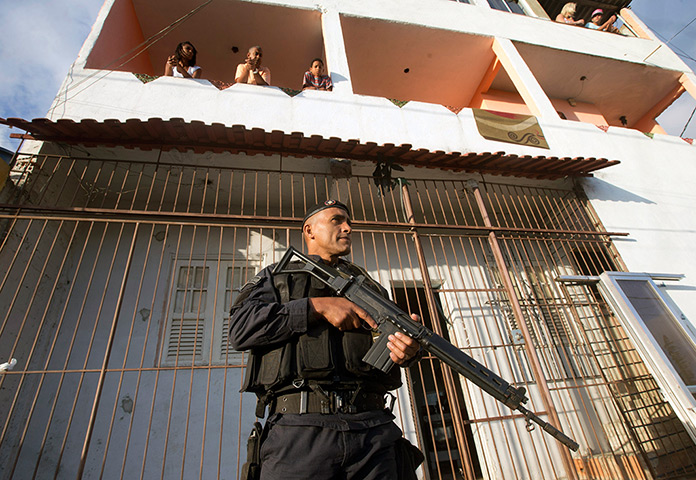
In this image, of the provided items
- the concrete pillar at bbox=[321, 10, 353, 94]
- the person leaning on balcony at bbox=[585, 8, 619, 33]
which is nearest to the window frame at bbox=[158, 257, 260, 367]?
the concrete pillar at bbox=[321, 10, 353, 94]

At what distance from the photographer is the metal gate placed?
332 cm

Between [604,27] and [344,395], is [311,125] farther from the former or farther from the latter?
A: [604,27]

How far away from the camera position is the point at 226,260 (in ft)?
15.3

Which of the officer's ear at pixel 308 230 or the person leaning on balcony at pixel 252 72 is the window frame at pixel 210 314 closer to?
the officer's ear at pixel 308 230

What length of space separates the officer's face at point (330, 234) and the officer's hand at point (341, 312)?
35 centimetres

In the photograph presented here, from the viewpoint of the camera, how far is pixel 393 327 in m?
1.61

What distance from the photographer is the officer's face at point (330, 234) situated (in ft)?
6.24

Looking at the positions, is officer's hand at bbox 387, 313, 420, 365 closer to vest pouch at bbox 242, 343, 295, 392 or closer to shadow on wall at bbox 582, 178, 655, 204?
vest pouch at bbox 242, 343, 295, 392

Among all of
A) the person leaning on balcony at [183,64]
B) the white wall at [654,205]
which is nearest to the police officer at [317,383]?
the person leaning on balcony at [183,64]

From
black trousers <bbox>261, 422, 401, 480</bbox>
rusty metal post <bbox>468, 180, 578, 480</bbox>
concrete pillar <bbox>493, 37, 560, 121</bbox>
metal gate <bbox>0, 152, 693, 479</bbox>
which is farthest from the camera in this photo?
concrete pillar <bbox>493, 37, 560, 121</bbox>

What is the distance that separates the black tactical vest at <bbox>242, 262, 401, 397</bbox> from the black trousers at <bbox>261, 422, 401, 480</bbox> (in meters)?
0.18

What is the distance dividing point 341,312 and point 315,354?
0.69 ft

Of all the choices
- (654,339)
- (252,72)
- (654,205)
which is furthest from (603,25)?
(252,72)

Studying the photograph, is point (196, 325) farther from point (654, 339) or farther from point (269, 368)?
point (654, 339)
